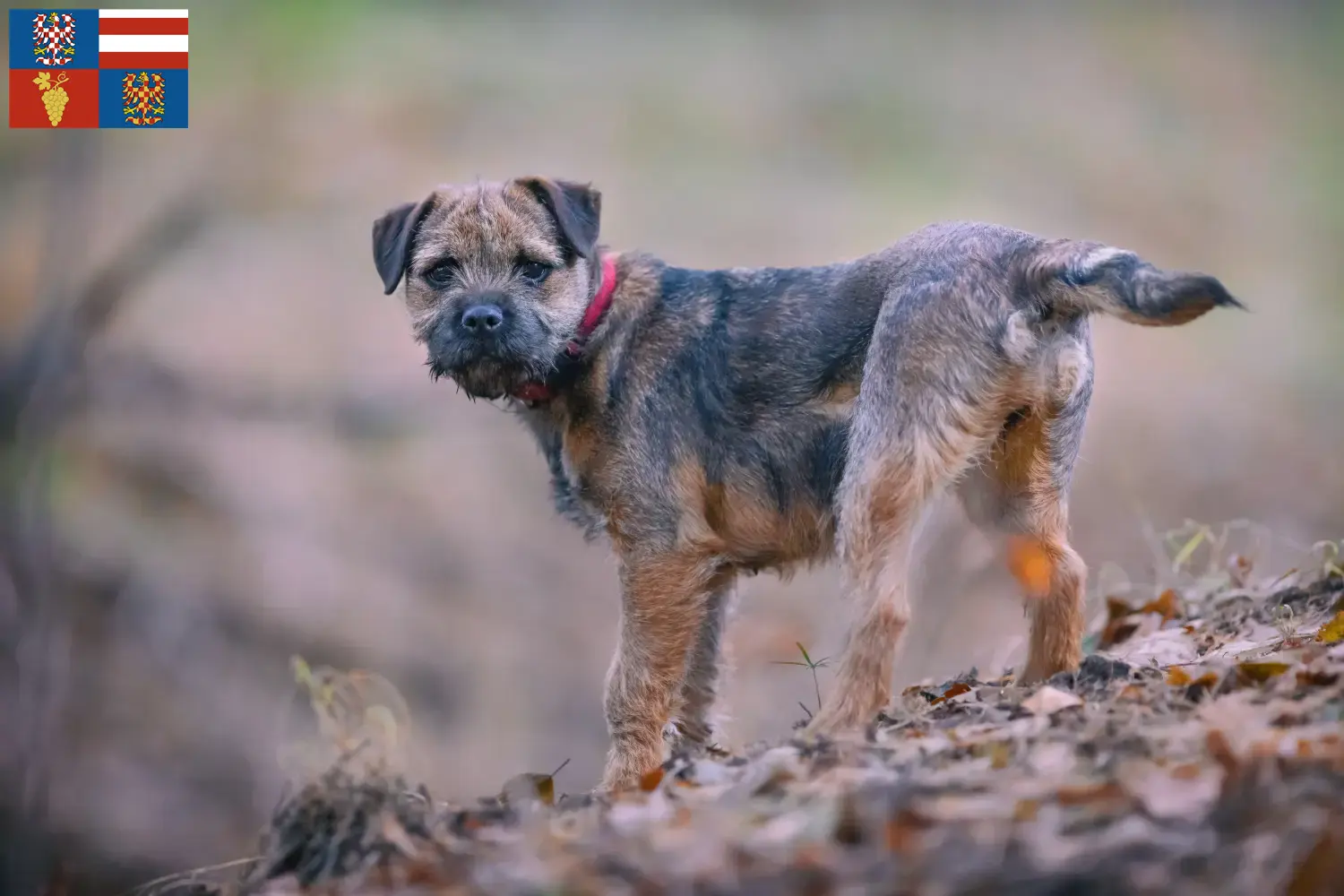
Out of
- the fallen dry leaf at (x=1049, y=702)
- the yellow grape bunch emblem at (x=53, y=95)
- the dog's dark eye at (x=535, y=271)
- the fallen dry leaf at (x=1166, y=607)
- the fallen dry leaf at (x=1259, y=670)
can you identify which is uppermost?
the yellow grape bunch emblem at (x=53, y=95)

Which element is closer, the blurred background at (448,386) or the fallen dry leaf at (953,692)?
the fallen dry leaf at (953,692)

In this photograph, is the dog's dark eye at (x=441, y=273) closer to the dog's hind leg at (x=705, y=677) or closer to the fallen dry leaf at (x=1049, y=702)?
the dog's hind leg at (x=705, y=677)

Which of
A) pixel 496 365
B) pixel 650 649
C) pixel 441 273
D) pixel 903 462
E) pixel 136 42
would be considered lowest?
pixel 650 649

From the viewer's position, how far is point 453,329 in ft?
21.1

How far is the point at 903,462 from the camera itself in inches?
217

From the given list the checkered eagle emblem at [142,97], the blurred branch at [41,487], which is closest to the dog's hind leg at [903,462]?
the blurred branch at [41,487]

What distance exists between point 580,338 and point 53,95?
6.41 m

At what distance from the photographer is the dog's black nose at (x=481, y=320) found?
20.8 feet

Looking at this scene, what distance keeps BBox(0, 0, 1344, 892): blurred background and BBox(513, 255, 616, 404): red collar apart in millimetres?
2273

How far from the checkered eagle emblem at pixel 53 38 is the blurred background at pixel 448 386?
3.39ft

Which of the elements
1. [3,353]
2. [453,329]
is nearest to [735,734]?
[453,329]

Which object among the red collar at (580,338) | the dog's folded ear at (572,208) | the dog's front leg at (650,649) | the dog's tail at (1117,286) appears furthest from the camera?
the dog's folded ear at (572,208)

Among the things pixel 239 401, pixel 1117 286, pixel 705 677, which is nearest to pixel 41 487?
pixel 705 677

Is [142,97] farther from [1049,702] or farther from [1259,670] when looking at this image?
[1259,670]
